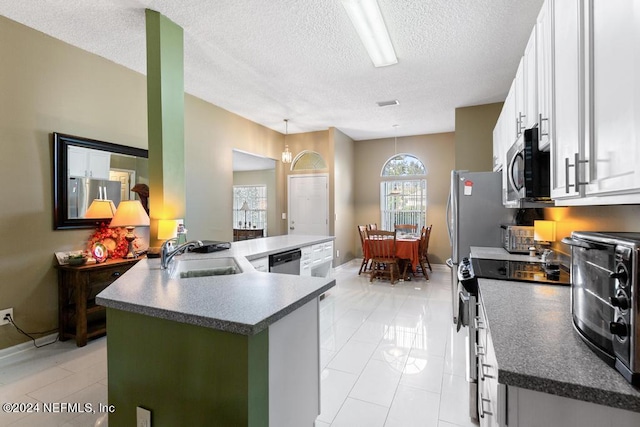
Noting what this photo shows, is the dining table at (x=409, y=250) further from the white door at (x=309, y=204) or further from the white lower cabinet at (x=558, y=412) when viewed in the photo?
the white lower cabinet at (x=558, y=412)

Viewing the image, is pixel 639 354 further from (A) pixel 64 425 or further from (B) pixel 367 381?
(A) pixel 64 425

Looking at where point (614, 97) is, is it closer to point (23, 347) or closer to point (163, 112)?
point (163, 112)

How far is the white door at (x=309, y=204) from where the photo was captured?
611 centimetres

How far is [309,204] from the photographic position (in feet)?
20.4

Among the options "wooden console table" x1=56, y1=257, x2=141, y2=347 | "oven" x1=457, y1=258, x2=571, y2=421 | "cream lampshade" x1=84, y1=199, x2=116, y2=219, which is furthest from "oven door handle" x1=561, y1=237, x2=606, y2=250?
"cream lampshade" x1=84, y1=199, x2=116, y2=219

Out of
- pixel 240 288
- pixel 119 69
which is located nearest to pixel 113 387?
pixel 240 288

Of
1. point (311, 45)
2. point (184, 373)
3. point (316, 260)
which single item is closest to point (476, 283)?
point (184, 373)

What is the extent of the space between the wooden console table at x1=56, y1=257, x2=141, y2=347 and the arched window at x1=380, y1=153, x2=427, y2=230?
539 cm

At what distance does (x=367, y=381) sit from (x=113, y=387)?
163cm

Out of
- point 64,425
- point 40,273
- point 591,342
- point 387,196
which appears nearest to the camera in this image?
point 591,342

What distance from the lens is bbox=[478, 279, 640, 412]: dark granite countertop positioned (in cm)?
73

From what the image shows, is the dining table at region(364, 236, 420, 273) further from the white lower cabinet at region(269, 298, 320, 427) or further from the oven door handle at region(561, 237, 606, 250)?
the oven door handle at region(561, 237, 606, 250)

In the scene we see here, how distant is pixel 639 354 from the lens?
706mm

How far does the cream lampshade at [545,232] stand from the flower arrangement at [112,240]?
154 inches
